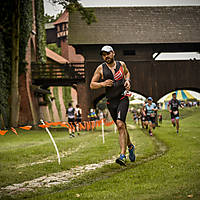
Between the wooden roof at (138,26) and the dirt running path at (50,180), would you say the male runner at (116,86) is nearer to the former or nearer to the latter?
the dirt running path at (50,180)

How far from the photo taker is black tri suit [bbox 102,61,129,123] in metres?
7.05

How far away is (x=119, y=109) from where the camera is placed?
7051mm

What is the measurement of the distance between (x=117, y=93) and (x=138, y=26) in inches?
1063

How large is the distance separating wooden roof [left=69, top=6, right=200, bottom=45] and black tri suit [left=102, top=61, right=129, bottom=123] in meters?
23.6

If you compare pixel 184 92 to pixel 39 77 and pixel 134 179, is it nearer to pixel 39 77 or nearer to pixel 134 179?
pixel 39 77

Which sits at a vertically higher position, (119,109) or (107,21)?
(107,21)

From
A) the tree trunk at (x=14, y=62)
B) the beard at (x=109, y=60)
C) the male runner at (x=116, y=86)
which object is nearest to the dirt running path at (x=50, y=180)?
the male runner at (x=116, y=86)

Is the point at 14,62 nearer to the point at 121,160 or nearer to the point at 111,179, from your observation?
the point at 121,160

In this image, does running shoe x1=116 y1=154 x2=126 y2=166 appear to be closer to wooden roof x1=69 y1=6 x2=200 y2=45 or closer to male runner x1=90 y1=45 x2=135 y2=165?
male runner x1=90 y1=45 x2=135 y2=165

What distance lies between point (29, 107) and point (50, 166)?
22.8m

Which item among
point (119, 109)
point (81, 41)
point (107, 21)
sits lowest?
point (119, 109)

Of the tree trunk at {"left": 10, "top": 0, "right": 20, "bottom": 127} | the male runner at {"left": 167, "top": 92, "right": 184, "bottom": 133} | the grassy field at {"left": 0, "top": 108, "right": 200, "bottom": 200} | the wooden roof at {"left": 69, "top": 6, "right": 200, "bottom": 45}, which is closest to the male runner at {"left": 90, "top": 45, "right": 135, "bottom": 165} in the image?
the grassy field at {"left": 0, "top": 108, "right": 200, "bottom": 200}

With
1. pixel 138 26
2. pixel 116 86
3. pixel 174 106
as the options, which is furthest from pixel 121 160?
pixel 138 26

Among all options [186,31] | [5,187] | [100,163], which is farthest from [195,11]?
[5,187]
